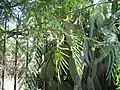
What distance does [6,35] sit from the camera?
809mm

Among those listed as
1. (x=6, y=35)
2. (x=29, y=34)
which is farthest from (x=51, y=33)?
(x=6, y=35)

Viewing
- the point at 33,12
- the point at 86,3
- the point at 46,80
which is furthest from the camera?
the point at 46,80

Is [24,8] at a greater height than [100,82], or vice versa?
Answer: [24,8]

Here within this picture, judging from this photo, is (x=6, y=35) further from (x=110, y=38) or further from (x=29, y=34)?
(x=110, y=38)

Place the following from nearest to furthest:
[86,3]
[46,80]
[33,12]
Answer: [33,12], [86,3], [46,80]

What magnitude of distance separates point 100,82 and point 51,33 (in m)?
1.24

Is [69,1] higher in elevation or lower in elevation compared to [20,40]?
higher

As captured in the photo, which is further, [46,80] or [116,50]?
[46,80]

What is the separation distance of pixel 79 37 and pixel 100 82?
1.22 metres

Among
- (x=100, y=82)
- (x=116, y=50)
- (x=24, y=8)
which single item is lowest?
(x=100, y=82)

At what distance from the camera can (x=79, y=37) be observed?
0.73 metres

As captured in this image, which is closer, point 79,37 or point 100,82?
point 79,37

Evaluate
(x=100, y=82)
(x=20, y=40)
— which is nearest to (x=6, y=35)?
(x=20, y=40)

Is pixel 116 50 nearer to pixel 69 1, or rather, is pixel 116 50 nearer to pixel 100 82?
pixel 69 1
